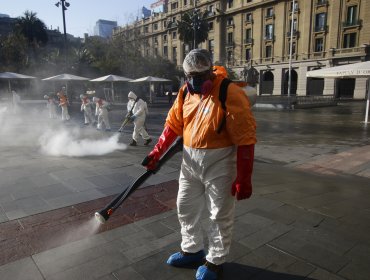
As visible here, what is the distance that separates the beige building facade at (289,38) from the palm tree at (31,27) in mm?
16324

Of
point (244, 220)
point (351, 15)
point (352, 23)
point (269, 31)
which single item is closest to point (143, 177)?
point (244, 220)

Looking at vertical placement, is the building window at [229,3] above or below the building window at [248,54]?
above

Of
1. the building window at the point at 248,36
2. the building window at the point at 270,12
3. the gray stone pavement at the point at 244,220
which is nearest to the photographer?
the gray stone pavement at the point at 244,220

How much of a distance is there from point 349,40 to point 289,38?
8.02m

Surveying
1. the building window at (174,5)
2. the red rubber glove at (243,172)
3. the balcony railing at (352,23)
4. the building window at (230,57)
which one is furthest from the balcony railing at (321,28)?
the red rubber glove at (243,172)

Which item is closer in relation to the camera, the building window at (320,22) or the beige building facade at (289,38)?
the beige building facade at (289,38)

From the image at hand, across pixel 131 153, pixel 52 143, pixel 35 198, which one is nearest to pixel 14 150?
pixel 52 143

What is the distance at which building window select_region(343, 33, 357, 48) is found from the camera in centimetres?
3725

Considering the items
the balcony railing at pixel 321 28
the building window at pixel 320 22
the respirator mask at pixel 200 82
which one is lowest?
the respirator mask at pixel 200 82

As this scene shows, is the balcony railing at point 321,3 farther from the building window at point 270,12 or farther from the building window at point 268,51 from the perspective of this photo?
the building window at point 268,51

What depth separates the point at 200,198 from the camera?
2.56 metres

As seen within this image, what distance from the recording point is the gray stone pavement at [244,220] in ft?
8.49

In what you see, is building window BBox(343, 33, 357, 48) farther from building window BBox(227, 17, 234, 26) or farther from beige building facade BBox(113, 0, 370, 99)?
building window BBox(227, 17, 234, 26)

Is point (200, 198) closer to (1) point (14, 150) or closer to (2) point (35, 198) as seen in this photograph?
(2) point (35, 198)
